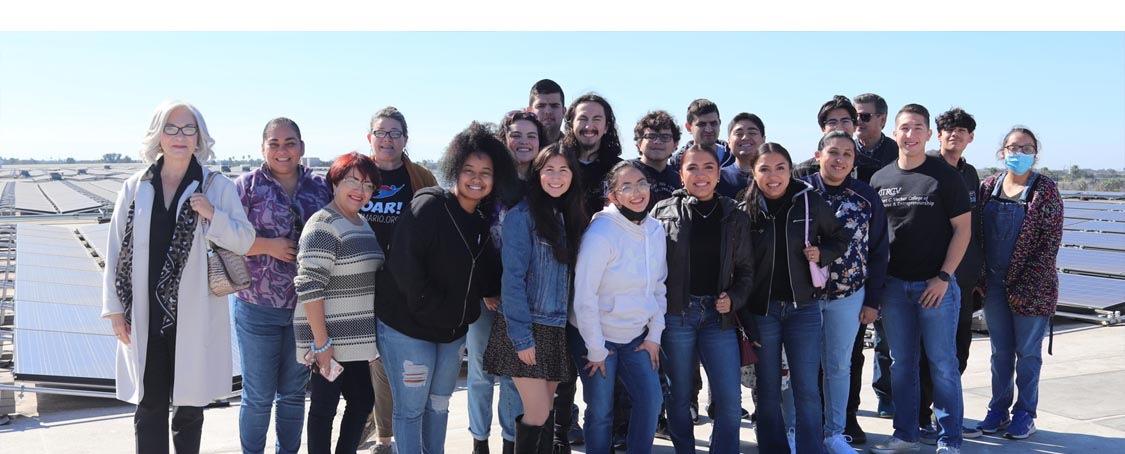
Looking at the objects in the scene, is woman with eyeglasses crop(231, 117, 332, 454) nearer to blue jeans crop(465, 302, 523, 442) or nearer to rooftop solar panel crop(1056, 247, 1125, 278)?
blue jeans crop(465, 302, 523, 442)

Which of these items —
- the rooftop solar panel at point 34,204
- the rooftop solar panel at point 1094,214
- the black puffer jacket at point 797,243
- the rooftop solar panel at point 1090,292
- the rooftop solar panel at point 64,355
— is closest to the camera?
the black puffer jacket at point 797,243

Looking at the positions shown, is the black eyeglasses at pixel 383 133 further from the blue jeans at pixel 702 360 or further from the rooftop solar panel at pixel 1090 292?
the rooftop solar panel at pixel 1090 292

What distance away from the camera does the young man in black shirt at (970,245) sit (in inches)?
181

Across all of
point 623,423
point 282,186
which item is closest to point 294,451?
point 282,186

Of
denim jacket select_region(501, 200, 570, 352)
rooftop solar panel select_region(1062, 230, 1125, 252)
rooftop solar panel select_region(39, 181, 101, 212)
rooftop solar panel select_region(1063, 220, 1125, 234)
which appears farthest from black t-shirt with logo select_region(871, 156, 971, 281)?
rooftop solar panel select_region(39, 181, 101, 212)

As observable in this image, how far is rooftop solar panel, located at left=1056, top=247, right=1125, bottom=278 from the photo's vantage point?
1146cm

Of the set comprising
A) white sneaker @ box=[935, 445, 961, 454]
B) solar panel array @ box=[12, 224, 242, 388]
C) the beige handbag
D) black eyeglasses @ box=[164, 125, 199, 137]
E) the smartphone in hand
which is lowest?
white sneaker @ box=[935, 445, 961, 454]

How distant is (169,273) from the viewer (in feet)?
11.1

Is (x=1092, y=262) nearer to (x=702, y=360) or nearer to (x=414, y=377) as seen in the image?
(x=702, y=360)

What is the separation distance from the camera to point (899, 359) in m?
4.33

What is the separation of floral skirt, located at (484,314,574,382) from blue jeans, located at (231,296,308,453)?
3.10ft

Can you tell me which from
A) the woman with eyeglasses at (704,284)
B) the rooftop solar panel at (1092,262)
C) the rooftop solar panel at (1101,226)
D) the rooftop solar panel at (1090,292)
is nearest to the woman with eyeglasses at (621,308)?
the woman with eyeglasses at (704,284)

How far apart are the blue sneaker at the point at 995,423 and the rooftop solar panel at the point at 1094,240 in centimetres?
1085

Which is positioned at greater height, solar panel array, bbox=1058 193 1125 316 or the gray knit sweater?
the gray knit sweater
